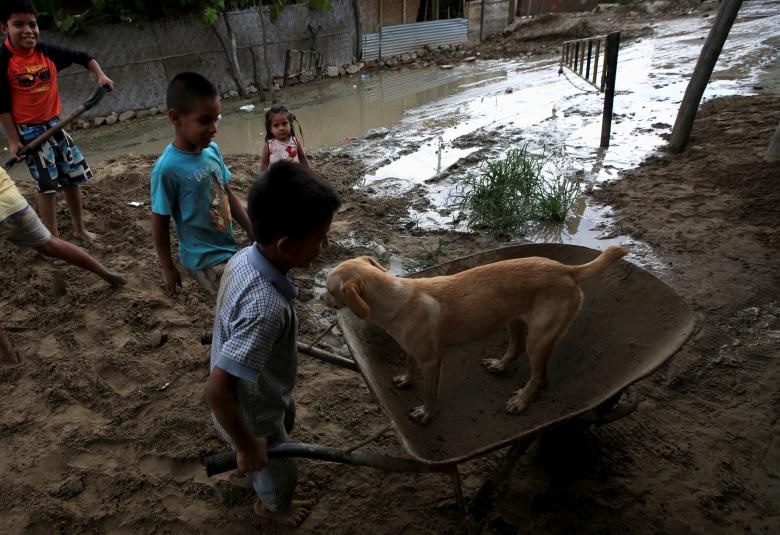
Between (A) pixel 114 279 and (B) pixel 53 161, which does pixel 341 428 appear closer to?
(A) pixel 114 279

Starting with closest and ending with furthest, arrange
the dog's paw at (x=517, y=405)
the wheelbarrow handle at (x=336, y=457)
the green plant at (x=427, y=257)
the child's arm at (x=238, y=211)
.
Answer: the wheelbarrow handle at (x=336, y=457), the dog's paw at (x=517, y=405), the child's arm at (x=238, y=211), the green plant at (x=427, y=257)

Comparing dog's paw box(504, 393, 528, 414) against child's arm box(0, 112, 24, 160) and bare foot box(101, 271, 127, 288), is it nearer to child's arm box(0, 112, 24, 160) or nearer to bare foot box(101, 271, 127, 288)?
bare foot box(101, 271, 127, 288)

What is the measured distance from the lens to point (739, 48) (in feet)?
40.1

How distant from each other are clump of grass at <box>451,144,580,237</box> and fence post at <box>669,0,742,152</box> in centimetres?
208

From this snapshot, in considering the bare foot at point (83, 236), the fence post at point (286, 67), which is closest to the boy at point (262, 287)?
the bare foot at point (83, 236)

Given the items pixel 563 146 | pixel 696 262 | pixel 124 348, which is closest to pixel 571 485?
pixel 696 262

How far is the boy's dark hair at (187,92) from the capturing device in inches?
95.5

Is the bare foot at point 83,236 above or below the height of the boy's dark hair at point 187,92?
below

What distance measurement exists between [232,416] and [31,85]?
4111 millimetres

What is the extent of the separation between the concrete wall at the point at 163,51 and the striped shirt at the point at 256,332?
11632 mm

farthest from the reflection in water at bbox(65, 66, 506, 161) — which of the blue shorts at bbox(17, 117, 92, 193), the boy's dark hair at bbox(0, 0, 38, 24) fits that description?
the boy's dark hair at bbox(0, 0, 38, 24)

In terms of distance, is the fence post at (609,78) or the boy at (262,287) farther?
the fence post at (609,78)

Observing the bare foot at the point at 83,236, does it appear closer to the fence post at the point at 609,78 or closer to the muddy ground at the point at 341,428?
the muddy ground at the point at 341,428

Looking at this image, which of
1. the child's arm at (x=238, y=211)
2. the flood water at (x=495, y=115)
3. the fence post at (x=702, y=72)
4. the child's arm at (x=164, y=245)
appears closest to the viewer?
the child's arm at (x=164, y=245)
